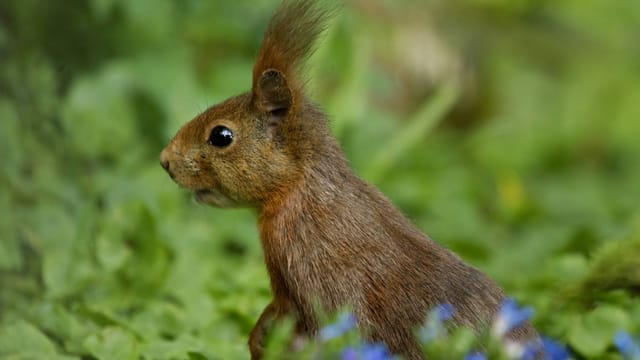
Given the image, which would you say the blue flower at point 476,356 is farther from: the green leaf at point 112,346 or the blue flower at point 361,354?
the green leaf at point 112,346

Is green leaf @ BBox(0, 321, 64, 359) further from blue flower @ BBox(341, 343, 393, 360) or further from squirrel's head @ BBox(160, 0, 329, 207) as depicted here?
blue flower @ BBox(341, 343, 393, 360)

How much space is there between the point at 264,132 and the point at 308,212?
32cm

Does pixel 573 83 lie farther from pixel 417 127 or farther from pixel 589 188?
pixel 417 127

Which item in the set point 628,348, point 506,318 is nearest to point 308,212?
point 506,318

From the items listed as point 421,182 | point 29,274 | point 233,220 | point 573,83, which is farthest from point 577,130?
point 29,274

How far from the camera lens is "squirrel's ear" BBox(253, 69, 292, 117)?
414 cm

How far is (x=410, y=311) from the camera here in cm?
385

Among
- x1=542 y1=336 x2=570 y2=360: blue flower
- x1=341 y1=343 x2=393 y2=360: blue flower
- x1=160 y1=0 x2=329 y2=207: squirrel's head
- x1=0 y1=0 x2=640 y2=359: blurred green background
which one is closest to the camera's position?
x1=341 y1=343 x2=393 y2=360: blue flower

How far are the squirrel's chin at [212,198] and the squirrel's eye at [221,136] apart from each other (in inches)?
5.8

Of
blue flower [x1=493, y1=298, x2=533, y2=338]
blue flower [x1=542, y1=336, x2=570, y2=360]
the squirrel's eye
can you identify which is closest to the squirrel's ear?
the squirrel's eye

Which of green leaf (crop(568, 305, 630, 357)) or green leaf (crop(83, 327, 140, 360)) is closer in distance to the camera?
green leaf (crop(83, 327, 140, 360))

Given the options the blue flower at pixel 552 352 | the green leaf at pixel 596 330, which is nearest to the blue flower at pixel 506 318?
the blue flower at pixel 552 352

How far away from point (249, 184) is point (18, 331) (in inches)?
35.9

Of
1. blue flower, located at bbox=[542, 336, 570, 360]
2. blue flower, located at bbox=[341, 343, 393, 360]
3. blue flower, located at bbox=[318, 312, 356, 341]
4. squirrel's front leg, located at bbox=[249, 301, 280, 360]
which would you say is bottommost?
blue flower, located at bbox=[341, 343, 393, 360]
